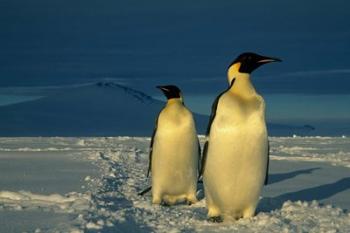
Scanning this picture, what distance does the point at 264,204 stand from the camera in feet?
23.3

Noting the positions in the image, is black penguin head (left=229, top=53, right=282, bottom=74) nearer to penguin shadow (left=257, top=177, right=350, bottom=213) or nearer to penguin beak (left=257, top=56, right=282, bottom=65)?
penguin beak (left=257, top=56, right=282, bottom=65)

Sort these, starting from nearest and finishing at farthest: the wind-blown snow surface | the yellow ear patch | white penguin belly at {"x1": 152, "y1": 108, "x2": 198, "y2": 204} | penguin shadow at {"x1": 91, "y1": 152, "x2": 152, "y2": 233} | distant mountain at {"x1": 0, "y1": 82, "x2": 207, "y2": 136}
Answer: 1. penguin shadow at {"x1": 91, "y1": 152, "x2": 152, "y2": 233}
2. the wind-blown snow surface
3. the yellow ear patch
4. white penguin belly at {"x1": 152, "y1": 108, "x2": 198, "y2": 204}
5. distant mountain at {"x1": 0, "y1": 82, "x2": 207, "y2": 136}

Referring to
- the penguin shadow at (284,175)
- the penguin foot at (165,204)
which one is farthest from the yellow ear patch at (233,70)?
the penguin shadow at (284,175)

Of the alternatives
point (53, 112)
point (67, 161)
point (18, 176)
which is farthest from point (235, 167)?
point (53, 112)

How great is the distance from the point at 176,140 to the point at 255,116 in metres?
1.60

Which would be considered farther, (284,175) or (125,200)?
(284,175)

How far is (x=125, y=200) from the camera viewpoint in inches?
291

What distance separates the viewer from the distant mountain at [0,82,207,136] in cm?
6506

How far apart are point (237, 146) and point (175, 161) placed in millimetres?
1571

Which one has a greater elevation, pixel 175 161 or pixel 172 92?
pixel 172 92

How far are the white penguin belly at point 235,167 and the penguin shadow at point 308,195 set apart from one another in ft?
1.83

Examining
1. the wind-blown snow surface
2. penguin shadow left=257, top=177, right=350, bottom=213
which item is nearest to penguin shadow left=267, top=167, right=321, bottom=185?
the wind-blown snow surface

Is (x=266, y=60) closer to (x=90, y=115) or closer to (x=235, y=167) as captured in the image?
(x=235, y=167)

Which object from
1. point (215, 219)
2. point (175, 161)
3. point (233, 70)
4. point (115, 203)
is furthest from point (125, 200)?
point (233, 70)
